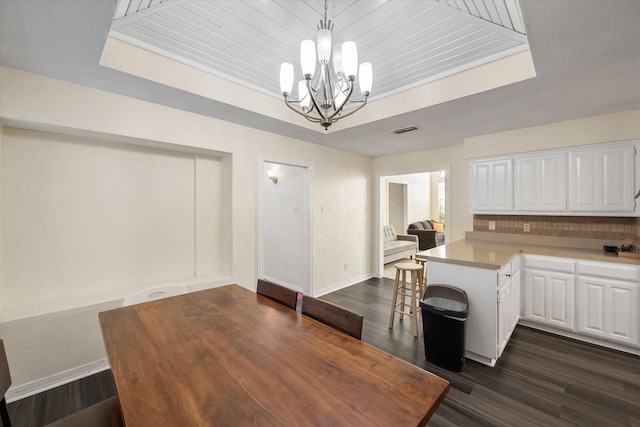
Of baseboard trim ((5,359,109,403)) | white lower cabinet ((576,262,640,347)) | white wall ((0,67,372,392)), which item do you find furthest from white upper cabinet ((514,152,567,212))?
baseboard trim ((5,359,109,403))

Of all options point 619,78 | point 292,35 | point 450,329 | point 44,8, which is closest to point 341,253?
point 450,329

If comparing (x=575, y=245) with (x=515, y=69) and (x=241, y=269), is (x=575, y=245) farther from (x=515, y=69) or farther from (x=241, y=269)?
(x=241, y=269)

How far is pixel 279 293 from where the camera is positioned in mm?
1703

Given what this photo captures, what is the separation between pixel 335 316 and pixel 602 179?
10.6 ft

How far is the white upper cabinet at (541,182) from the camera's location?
290cm

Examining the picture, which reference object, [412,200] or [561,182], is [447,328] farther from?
[412,200]

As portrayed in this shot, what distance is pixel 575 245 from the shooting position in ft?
9.81

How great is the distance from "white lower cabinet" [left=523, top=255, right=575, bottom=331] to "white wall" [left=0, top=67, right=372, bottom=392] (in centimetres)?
246

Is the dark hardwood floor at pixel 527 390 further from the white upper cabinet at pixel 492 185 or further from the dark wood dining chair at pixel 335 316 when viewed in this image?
the white upper cabinet at pixel 492 185

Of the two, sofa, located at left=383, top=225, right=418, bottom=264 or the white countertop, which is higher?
the white countertop

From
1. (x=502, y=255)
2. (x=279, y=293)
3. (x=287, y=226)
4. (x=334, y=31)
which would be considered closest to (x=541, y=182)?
(x=502, y=255)

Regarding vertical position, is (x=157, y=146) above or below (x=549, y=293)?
above

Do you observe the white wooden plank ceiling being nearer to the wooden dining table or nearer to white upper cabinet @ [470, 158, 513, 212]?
white upper cabinet @ [470, 158, 513, 212]

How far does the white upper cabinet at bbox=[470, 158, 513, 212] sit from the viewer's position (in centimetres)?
323
